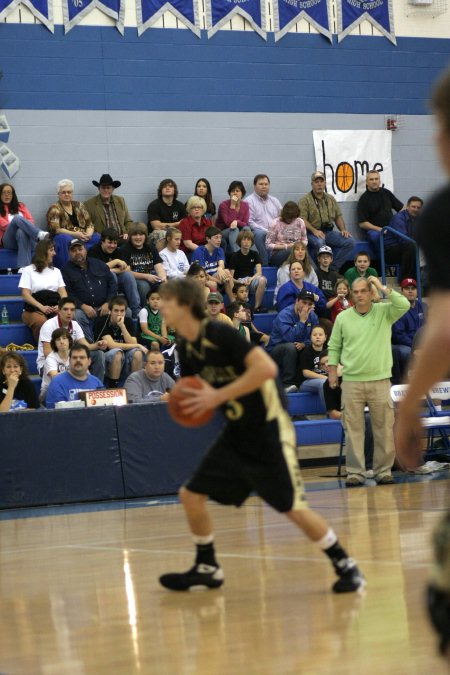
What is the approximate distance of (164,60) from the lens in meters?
19.2

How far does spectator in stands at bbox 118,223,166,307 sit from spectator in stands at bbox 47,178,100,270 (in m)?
0.67

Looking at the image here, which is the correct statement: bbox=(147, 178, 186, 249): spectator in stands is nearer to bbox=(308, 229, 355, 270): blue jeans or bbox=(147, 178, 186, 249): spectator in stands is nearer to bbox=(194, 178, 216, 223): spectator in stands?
bbox=(194, 178, 216, 223): spectator in stands

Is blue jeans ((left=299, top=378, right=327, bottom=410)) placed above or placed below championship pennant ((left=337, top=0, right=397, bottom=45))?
below

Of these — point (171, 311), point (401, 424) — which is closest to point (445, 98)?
point (401, 424)

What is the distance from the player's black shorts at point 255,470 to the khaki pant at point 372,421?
6.33 meters

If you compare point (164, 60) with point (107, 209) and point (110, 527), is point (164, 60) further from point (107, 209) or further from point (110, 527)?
point (110, 527)

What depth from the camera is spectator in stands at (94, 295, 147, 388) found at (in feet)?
47.2

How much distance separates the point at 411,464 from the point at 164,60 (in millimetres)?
17088

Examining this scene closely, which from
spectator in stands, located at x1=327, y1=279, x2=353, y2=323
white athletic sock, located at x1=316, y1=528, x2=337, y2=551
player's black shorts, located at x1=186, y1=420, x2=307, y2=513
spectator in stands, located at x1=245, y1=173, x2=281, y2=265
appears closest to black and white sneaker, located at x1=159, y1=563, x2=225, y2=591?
player's black shorts, located at x1=186, y1=420, x2=307, y2=513

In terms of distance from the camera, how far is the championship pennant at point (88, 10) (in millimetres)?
18359

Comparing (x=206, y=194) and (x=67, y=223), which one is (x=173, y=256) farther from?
(x=206, y=194)

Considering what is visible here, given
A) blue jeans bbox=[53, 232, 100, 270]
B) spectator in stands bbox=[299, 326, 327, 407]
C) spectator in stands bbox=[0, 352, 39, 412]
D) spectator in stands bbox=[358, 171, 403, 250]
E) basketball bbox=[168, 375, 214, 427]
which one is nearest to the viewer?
basketball bbox=[168, 375, 214, 427]

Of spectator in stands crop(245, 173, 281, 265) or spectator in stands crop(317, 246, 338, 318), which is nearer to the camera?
spectator in stands crop(317, 246, 338, 318)

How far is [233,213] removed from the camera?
60.1ft
